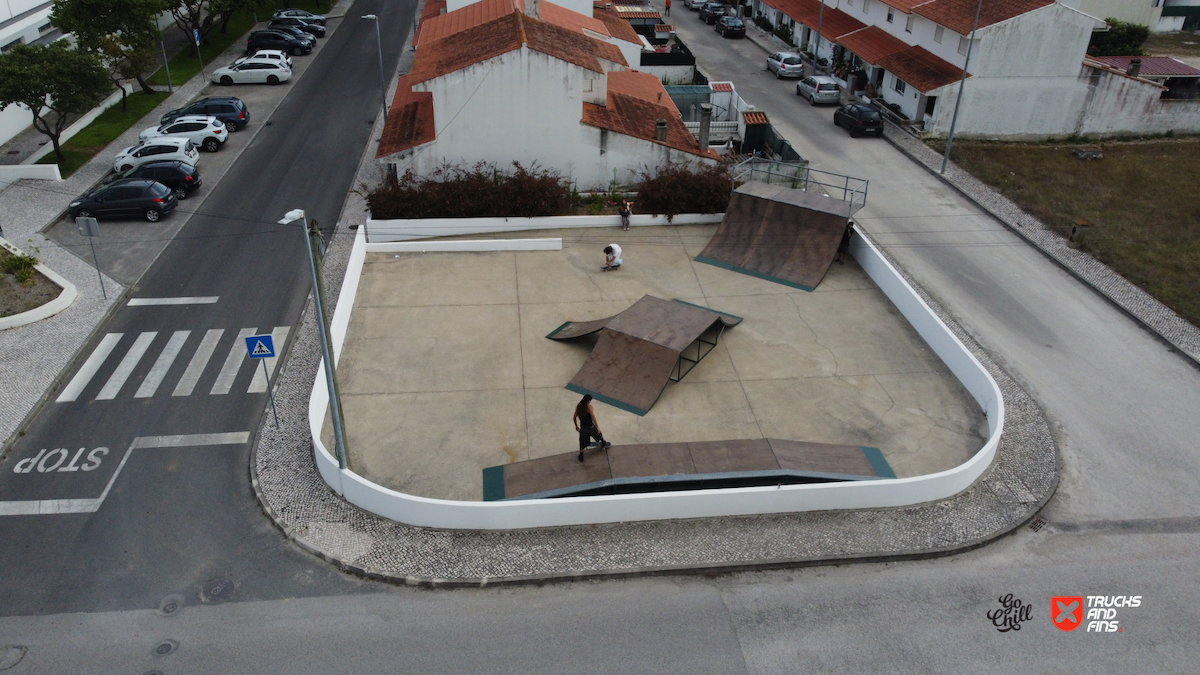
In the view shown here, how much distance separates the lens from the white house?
2730 centimetres

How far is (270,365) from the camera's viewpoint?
817 inches

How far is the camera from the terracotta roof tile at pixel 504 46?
89.9ft

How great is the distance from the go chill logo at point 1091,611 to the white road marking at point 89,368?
823 inches

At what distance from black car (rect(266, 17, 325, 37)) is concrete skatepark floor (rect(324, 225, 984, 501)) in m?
32.2

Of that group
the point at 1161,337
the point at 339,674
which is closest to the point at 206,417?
the point at 339,674

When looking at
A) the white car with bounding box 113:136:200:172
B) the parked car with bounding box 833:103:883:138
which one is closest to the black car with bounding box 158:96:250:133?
the white car with bounding box 113:136:200:172

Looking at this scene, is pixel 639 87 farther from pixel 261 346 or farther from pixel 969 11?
pixel 261 346

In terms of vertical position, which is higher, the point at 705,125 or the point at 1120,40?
the point at 705,125

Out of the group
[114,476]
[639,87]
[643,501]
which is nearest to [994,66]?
[639,87]

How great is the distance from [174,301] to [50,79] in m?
13.6

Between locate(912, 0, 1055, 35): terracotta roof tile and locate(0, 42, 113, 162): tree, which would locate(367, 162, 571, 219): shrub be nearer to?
locate(0, 42, 113, 162): tree

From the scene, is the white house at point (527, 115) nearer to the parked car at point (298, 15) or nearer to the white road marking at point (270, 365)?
the white road marking at point (270, 365)

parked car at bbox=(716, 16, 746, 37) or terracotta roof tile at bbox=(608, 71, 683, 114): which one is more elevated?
terracotta roof tile at bbox=(608, 71, 683, 114)

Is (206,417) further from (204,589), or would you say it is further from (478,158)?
(478,158)
